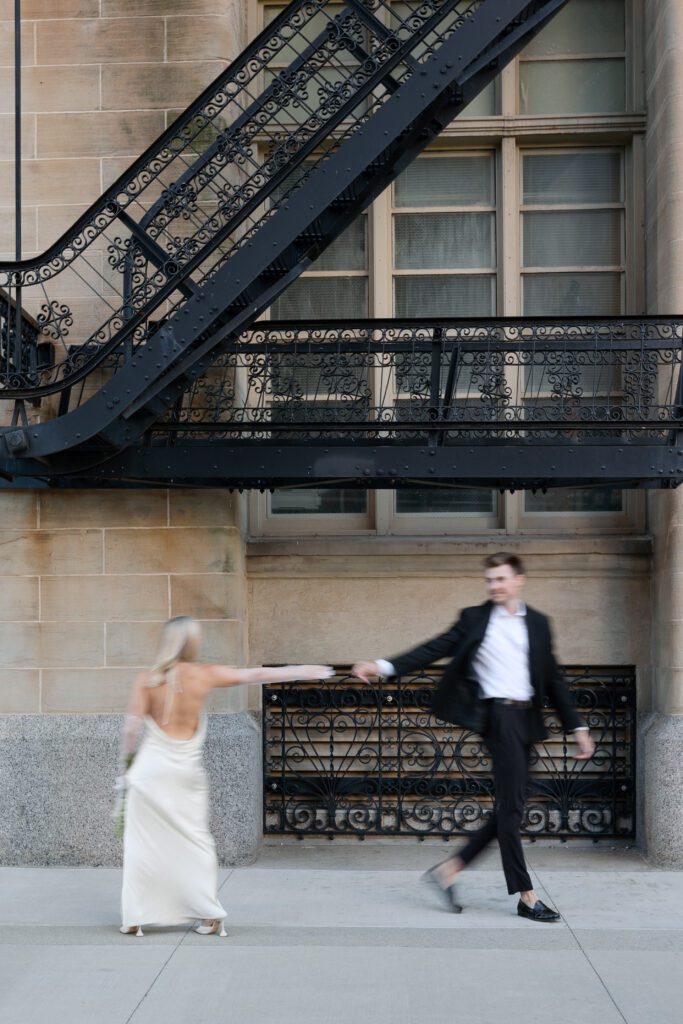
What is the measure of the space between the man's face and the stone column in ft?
7.44

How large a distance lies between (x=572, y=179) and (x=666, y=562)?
3.14 m

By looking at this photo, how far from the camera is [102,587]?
849 cm

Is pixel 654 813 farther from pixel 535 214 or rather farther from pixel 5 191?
pixel 5 191

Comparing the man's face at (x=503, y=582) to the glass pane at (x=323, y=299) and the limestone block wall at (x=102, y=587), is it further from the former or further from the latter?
the glass pane at (x=323, y=299)

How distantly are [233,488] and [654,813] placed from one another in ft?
12.0

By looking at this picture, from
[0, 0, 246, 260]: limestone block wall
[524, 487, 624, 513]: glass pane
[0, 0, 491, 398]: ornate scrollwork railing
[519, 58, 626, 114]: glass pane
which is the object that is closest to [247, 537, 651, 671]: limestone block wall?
[524, 487, 624, 513]: glass pane

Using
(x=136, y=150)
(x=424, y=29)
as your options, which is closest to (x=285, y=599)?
(x=136, y=150)

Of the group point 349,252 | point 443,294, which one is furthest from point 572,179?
point 349,252

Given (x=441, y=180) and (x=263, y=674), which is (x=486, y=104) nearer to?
(x=441, y=180)

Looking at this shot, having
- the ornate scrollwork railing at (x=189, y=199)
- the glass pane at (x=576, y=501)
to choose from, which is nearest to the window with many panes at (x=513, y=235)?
the glass pane at (x=576, y=501)

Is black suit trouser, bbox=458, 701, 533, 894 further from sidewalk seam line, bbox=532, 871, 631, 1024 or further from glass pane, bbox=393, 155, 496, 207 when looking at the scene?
glass pane, bbox=393, 155, 496, 207

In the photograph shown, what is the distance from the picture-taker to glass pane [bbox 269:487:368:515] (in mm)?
9320

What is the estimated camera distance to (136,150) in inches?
342

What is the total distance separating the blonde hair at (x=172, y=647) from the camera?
6152 millimetres
